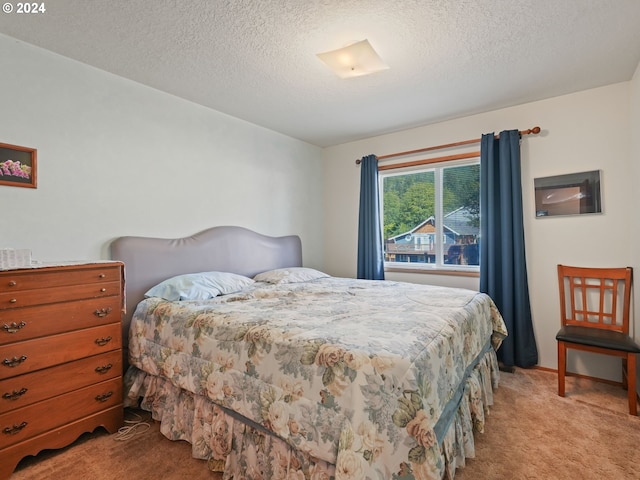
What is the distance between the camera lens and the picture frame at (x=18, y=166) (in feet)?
6.45

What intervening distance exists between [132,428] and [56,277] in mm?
1104

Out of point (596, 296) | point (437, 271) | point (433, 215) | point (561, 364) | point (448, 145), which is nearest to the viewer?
point (561, 364)

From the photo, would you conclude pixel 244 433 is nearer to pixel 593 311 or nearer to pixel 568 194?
pixel 593 311

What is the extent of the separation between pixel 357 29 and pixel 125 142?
6.43ft

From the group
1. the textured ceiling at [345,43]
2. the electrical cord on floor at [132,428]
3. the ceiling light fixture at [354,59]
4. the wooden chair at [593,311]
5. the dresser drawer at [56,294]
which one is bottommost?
the electrical cord on floor at [132,428]

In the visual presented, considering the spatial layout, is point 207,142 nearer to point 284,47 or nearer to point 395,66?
point 284,47

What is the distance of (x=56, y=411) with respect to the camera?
5.83 feet

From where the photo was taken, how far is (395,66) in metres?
2.39

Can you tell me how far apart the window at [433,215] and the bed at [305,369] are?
104 cm

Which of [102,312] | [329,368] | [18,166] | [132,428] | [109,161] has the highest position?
[109,161]

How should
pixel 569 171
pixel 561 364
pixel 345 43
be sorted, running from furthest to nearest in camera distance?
1. pixel 569 171
2. pixel 561 364
3. pixel 345 43

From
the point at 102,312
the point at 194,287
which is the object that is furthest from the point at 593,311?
the point at 102,312

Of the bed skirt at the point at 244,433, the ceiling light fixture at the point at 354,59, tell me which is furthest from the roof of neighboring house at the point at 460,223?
the ceiling light fixture at the point at 354,59

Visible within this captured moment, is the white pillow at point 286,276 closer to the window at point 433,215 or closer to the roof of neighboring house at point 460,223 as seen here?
the window at point 433,215
